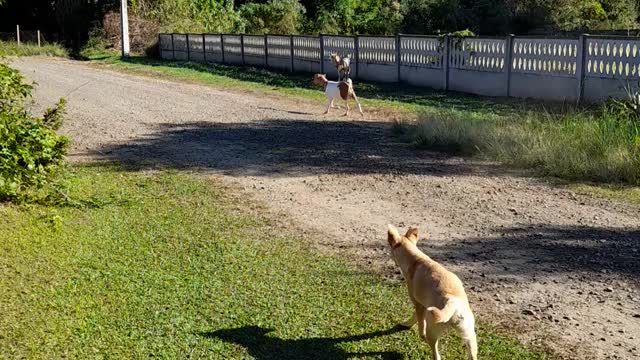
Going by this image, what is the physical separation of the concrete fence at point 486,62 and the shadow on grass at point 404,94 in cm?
41

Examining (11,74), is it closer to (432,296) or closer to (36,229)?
(36,229)

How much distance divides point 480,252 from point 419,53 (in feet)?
44.2

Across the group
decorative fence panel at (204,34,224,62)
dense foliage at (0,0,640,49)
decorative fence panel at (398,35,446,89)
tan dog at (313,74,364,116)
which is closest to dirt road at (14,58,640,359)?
tan dog at (313,74,364,116)

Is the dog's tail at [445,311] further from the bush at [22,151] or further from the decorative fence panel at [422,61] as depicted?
the decorative fence panel at [422,61]

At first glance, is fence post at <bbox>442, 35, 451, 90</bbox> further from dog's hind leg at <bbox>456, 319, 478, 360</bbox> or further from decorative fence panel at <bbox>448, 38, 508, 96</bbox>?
dog's hind leg at <bbox>456, 319, 478, 360</bbox>

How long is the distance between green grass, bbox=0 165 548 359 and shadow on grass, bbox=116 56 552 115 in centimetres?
800

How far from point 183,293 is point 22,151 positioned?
2.45 metres

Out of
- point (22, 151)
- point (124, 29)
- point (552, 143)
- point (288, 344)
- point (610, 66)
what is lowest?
point (288, 344)

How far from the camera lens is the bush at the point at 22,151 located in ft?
21.4

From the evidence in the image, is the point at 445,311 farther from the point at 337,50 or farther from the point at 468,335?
the point at 337,50

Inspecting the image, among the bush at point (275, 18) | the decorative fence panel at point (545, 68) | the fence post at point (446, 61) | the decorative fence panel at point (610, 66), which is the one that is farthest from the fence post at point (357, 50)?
the bush at point (275, 18)

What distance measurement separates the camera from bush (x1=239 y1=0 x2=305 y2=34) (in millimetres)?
35188

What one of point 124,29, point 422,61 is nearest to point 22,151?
point 422,61

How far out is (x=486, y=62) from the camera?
54.9 feet
